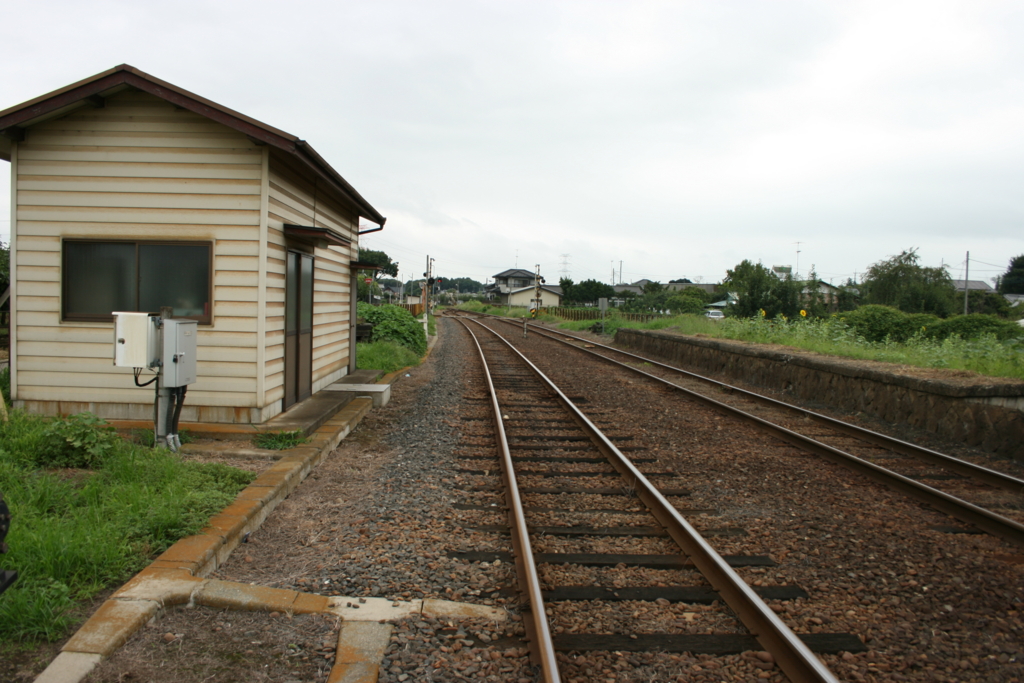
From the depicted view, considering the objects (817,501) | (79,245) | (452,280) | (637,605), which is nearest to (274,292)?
(79,245)

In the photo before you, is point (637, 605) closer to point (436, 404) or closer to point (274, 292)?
point (274, 292)

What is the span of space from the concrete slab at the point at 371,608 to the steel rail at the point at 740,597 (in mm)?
1645

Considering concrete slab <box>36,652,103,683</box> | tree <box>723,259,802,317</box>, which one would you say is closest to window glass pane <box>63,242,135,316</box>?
concrete slab <box>36,652,103,683</box>

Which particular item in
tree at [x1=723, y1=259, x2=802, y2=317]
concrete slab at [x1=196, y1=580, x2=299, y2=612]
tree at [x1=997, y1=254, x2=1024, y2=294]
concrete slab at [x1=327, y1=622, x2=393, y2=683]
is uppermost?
tree at [x1=997, y1=254, x2=1024, y2=294]

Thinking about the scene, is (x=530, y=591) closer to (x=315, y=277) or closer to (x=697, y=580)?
(x=697, y=580)

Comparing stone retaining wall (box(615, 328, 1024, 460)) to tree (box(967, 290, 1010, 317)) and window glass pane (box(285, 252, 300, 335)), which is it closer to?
window glass pane (box(285, 252, 300, 335))

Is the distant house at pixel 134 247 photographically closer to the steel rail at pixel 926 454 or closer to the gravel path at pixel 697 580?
the gravel path at pixel 697 580

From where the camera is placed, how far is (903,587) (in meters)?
3.63

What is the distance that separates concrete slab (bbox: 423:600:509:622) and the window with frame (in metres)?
4.59

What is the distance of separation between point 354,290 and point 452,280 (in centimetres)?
18563

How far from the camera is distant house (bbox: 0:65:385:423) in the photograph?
256 inches

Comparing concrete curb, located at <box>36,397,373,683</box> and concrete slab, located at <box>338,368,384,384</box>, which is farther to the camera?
concrete slab, located at <box>338,368,384,384</box>

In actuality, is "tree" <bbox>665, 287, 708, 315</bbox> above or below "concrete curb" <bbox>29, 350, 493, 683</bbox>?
above

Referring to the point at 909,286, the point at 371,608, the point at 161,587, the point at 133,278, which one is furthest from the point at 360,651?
the point at 909,286
